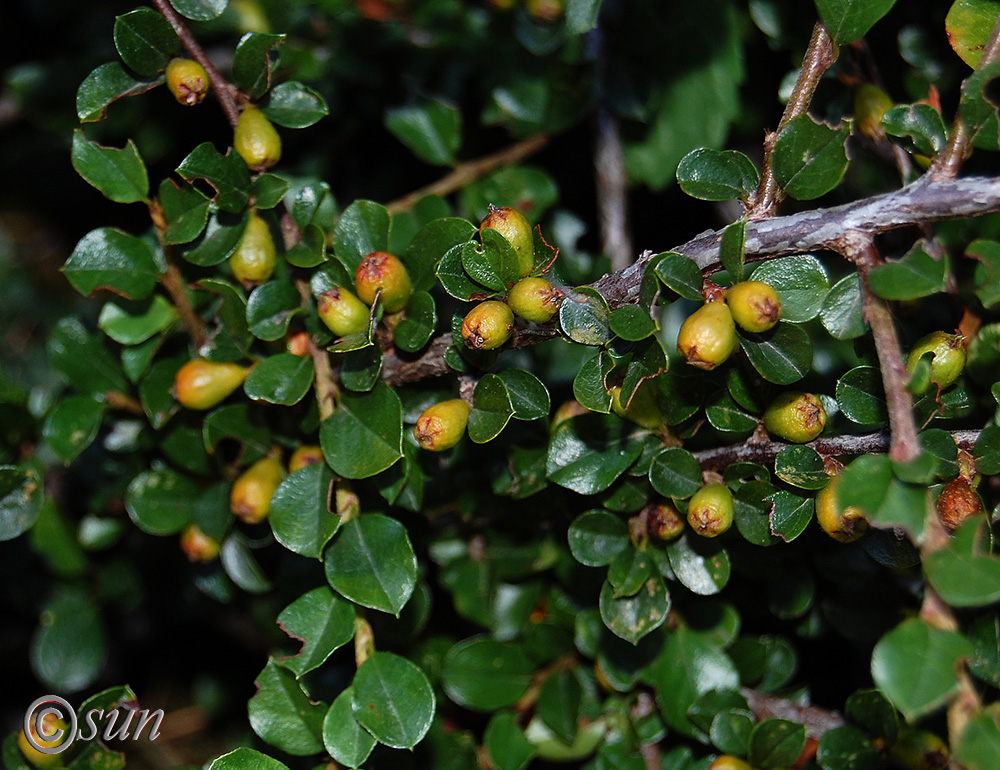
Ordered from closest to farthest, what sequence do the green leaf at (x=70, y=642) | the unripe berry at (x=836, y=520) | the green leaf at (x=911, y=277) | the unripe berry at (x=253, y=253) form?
the green leaf at (x=911, y=277)
the unripe berry at (x=836, y=520)
the unripe berry at (x=253, y=253)
the green leaf at (x=70, y=642)

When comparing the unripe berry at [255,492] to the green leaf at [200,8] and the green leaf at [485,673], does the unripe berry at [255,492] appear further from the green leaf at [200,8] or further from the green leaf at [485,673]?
the green leaf at [200,8]

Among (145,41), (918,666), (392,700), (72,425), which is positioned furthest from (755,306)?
(72,425)

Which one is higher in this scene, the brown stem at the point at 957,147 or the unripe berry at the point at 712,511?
the brown stem at the point at 957,147

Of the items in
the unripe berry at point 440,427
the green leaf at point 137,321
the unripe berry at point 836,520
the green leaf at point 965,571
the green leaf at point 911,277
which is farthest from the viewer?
the green leaf at point 137,321

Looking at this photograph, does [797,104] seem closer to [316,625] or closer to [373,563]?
A: [373,563]

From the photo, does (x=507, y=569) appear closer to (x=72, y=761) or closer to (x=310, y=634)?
(x=310, y=634)

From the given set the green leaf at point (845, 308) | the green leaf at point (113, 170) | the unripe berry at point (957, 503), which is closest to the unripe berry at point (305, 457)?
the green leaf at point (113, 170)

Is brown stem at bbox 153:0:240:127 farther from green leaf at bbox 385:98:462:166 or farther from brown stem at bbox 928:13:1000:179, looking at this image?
brown stem at bbox 928:13:1000:179
